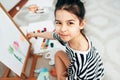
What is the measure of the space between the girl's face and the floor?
453 mm

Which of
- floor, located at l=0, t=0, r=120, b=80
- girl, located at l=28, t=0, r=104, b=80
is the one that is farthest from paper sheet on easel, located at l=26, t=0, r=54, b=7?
girl, located at l=28, t=0, r=104, b=80

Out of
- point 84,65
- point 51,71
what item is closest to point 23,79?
point 51,71

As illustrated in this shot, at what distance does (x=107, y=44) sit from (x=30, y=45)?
547 mm

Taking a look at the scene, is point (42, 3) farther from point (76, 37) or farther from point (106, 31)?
point (76, 37)

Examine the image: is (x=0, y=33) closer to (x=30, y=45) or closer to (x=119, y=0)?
(x=30, y=45)

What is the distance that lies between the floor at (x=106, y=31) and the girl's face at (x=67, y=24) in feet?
1.49

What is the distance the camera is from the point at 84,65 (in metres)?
0.76

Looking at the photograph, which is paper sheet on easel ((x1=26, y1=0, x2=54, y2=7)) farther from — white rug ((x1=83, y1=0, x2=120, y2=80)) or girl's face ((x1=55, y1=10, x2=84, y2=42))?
girl's face ((x1=55, y1=10, x2=84, y2=42))

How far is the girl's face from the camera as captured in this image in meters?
0.72

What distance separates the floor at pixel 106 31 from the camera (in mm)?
1129

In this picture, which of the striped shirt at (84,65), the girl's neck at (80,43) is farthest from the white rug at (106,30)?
the girl's neck at (80,43)

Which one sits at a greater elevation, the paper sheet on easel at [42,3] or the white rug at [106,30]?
the paper sheet on easel at [42,3]

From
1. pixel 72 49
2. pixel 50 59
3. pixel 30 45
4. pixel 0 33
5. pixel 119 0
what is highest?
pixel 0 33

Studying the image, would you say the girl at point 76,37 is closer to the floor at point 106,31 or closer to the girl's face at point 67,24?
the girl's face at point 67,24
